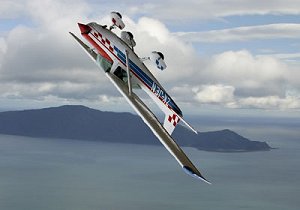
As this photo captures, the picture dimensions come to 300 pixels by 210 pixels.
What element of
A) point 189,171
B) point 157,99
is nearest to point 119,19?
point 157,99

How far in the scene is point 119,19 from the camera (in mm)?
35906

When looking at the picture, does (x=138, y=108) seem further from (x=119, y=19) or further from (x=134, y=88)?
(x=119, y=19)

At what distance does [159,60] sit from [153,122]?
16.1ft

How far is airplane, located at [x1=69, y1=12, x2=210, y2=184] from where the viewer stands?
33969 millimetres

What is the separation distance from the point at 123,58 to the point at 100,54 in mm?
2768

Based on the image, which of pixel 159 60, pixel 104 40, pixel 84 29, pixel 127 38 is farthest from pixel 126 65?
pixel 84 29

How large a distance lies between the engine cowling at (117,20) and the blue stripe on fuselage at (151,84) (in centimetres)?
194

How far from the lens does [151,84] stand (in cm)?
3559

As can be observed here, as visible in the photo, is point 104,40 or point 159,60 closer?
point 159,60

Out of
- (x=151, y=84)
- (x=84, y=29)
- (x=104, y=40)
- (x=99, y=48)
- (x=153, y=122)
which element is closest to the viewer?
(x=153, y=122)

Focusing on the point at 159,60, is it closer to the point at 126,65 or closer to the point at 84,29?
the point at 126,65

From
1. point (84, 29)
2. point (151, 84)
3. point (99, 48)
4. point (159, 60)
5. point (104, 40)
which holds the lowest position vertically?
point (151, 84)

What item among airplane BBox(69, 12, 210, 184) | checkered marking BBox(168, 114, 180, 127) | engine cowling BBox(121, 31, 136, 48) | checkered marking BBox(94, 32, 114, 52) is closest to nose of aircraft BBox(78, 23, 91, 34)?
airplane BBox(69, 12, 210, 184)

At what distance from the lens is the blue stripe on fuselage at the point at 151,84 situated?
34.8 metres
